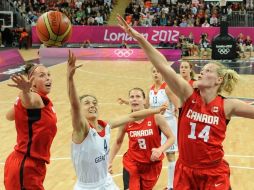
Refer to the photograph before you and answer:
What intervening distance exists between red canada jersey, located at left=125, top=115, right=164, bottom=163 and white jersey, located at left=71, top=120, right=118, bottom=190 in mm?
1180

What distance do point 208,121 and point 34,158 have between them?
1.65 metres

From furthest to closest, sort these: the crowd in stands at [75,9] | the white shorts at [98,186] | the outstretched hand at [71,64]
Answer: the crowd in stands at [75,9], the white shorts at [98,186], the outstretched hand at [71,64]

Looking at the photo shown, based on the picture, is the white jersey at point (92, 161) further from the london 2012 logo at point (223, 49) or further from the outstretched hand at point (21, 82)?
the london 2012 logo at point (223, 49)

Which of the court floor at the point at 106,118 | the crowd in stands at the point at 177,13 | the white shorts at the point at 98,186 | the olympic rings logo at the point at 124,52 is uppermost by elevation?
the crowd in stands at the point at 177,13

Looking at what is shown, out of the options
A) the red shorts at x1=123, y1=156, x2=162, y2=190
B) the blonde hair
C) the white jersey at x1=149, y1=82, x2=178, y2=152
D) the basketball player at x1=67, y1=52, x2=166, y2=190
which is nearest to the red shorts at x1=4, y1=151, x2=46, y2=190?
the basketball player at x1=67, y1=52, x2=166, y2=190

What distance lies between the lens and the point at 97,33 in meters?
28.9

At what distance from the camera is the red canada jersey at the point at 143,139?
5664 millimetres

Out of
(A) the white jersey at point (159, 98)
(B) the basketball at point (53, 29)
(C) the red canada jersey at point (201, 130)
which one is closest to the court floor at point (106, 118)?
(A) the white jersey at point (159, 98)

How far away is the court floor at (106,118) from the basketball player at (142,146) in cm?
156

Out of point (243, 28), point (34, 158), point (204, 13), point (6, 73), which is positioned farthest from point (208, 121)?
point (204, 13)

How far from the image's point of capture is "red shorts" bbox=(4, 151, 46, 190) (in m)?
4.59

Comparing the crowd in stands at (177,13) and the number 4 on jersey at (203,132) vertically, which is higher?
the crowd in stands at (177,13)

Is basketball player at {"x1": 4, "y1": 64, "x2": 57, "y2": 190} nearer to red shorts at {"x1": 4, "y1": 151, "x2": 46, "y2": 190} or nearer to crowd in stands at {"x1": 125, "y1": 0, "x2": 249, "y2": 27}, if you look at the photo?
red shorts at {"x1": 4, "y1": 151, "x2": 46, "y2": 190}

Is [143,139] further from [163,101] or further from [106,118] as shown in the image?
[106,118]
